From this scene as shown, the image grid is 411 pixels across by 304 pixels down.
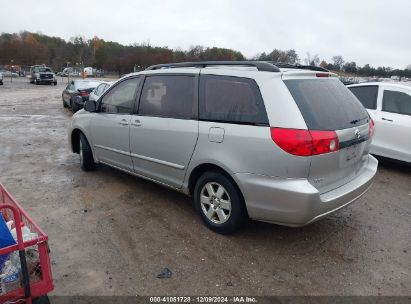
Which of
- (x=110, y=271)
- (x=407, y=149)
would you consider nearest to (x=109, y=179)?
(x=110, y=271)

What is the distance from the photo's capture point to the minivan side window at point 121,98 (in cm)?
498

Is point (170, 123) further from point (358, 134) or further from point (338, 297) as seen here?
point (338, 297)

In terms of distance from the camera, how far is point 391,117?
259 inches

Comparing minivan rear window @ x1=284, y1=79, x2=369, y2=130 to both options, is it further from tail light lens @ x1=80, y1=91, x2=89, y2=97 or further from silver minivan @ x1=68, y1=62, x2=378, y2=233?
tail light lens @ x1=80, y1=91, x2=89, y2=97

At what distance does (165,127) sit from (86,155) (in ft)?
7.55

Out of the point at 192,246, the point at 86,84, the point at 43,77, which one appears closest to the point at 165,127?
the point at 192,246

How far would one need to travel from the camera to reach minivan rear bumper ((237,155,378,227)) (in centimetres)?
328

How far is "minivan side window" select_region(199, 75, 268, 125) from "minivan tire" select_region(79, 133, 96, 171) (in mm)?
2747

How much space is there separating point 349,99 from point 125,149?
2.88 meters

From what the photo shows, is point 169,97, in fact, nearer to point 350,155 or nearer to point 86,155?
point 350,155

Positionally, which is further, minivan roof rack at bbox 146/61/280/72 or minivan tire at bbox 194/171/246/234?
minivan tire at bbox 194/171/246/234

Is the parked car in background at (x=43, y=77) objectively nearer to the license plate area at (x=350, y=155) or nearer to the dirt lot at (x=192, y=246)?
the dirt lot at (x=192, y=246)

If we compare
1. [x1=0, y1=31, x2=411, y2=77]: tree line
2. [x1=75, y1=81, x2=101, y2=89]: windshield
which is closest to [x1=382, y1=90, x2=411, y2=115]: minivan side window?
[x1=75, y1=81, x2=101, y2=89]: windshield

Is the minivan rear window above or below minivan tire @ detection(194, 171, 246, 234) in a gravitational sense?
above
